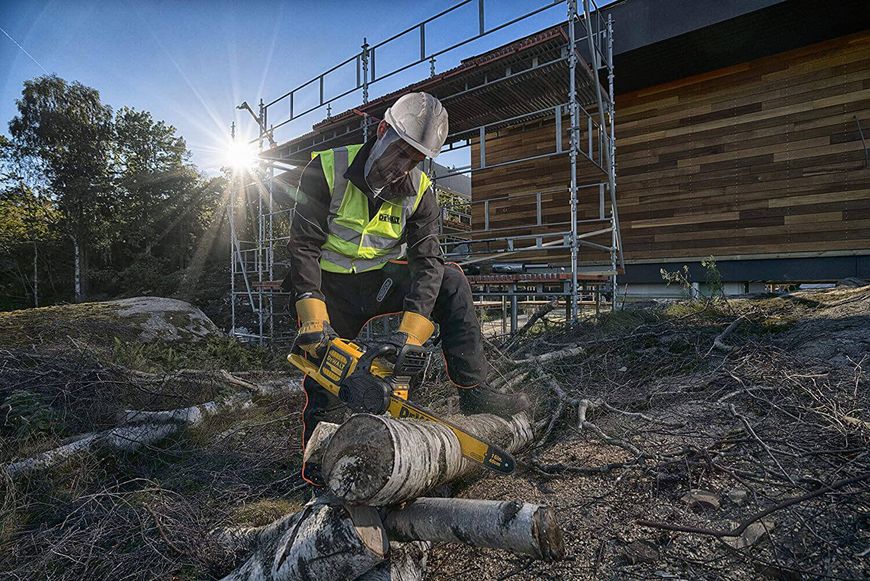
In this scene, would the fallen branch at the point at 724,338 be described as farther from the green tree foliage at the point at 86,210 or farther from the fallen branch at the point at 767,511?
the green tree foliage at the point at 86,210

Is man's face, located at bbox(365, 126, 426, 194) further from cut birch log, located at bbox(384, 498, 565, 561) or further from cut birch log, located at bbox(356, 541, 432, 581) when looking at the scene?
cut birch log, located at bbox(356, 541, 432, 581)

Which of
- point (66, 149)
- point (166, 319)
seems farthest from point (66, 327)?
point (66, 149)

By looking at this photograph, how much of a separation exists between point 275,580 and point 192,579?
1.79 ft

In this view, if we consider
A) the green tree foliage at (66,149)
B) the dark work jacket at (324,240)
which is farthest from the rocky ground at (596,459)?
the green tree foliage at (66,149)

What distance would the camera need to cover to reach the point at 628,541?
4.82 feet

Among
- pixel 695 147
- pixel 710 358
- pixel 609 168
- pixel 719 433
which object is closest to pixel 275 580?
pixel 719 433

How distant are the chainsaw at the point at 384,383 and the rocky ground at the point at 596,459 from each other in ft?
1.14

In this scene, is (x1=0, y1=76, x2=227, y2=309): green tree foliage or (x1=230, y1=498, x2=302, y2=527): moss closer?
(x1=230, y1=498, x2=302, y2=527): moss

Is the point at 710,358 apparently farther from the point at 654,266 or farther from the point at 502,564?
the point at 654,266

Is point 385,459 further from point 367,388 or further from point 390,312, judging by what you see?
point 390,312

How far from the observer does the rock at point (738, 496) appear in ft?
5.06

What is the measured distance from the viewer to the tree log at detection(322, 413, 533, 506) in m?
1.37

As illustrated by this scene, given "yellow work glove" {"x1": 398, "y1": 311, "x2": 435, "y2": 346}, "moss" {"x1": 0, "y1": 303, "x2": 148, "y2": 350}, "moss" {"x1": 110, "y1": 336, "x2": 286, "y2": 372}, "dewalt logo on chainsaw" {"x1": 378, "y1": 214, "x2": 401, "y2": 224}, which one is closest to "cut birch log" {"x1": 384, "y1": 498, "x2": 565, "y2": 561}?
"yellow work glove" {"x1": 398, "y1": 311, "x2": 435, "y2": 346}

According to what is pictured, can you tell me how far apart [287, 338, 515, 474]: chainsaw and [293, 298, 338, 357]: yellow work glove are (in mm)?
58
